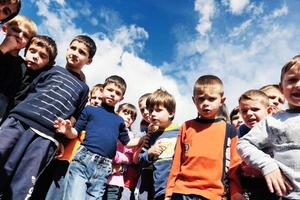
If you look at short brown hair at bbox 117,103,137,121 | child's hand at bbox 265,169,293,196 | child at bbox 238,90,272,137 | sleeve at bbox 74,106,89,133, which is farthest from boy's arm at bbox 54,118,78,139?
short brown hair at bbox 117,103,137,121

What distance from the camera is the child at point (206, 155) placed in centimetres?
296

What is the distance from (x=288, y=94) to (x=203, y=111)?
3.23ft

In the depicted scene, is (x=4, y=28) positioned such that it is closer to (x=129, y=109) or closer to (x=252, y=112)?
(x=129, y=109)

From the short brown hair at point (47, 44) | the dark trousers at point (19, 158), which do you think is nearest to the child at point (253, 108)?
the dark trousers at point (19, 158)

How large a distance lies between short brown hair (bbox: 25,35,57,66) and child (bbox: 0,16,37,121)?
7 centimetres

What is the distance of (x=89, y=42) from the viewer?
445cm

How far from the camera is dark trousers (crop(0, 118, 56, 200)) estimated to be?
3062 mm

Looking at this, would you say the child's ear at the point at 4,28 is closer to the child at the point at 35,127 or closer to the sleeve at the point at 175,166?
the child at the point at 35,127

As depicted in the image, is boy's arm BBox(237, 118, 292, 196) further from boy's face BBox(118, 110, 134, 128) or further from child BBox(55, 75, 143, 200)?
boy's face BBox(118, 110, 134, 128)

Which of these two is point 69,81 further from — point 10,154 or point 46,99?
point 10,154

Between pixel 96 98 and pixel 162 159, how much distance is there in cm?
209

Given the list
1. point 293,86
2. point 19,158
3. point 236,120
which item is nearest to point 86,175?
point 19,158

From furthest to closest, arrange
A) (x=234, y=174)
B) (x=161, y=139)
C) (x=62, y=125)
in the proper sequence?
(x=161, y=139) < (x=62, y=125) < (x=234, y=174)

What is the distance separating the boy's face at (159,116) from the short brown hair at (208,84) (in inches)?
33.0
